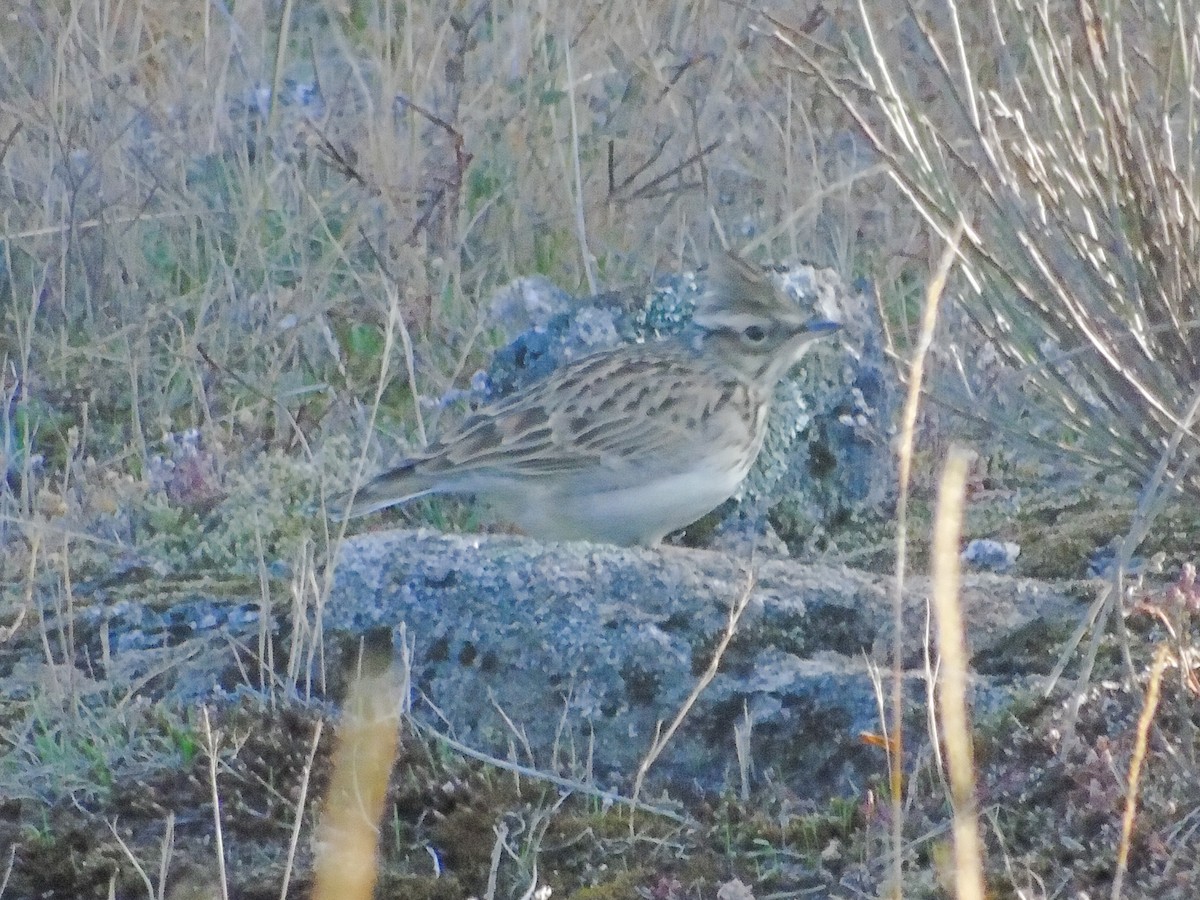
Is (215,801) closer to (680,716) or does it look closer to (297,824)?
(297,824)

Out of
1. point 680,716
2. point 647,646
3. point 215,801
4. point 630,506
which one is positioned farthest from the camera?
point 630,506

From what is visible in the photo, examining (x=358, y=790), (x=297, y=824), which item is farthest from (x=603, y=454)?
(x=297, y=824)

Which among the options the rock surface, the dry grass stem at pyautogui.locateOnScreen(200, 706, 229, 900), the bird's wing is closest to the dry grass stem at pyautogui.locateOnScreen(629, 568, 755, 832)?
the rock surface

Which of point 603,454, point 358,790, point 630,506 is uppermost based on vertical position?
point 603,454

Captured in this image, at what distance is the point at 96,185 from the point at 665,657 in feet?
13.9

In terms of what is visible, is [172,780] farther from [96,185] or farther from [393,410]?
[96,185]

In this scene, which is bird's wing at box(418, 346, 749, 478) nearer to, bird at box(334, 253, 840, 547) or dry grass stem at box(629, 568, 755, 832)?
bird at box(334, 253, 840, 547)

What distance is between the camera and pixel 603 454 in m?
5.49

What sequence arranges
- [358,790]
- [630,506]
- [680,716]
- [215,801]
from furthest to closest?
[630,506], [358,790], [680,716], [215,801]

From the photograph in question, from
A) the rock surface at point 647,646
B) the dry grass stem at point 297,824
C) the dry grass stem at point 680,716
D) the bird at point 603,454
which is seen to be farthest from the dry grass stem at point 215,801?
the bird at point 603,454

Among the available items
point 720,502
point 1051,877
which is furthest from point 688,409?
point 1051,877

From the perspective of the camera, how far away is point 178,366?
21.9ft

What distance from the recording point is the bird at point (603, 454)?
5.41 meters

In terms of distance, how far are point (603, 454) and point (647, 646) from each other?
135cm
